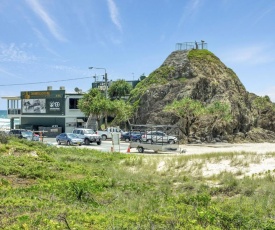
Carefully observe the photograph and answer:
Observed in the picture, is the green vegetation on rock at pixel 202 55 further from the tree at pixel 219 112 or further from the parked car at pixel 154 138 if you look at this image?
the parked car at pixel 154 138

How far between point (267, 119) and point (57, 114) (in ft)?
141

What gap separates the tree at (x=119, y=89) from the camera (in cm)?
7906

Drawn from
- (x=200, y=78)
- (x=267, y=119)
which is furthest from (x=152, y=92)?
(x=267, y=119)

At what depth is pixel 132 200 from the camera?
35.8ft

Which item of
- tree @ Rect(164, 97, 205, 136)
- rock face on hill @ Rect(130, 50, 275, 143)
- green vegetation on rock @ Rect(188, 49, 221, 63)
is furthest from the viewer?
green vegetation on rock @ Rect(188, 49, 221, 63)

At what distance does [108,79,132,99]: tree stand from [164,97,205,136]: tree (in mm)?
23657

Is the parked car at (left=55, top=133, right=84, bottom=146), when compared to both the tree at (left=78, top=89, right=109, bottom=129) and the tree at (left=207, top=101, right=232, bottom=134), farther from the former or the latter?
the tree at (left=207, top=101, right=232, bottom=134)

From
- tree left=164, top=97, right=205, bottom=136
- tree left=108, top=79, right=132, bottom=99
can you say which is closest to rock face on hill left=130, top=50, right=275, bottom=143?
tree left=164, top=97, right=205, bottom=136

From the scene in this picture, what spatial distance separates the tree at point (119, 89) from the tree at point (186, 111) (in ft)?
77.6

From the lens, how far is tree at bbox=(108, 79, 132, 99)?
79.1m

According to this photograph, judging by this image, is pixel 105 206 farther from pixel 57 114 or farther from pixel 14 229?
pixel 57 114

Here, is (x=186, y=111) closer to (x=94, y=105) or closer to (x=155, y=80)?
(x=155, y=80)

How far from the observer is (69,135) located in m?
44.5

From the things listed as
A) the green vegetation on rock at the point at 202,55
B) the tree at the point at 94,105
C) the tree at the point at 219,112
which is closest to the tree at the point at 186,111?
the tree at the point at 219,112
